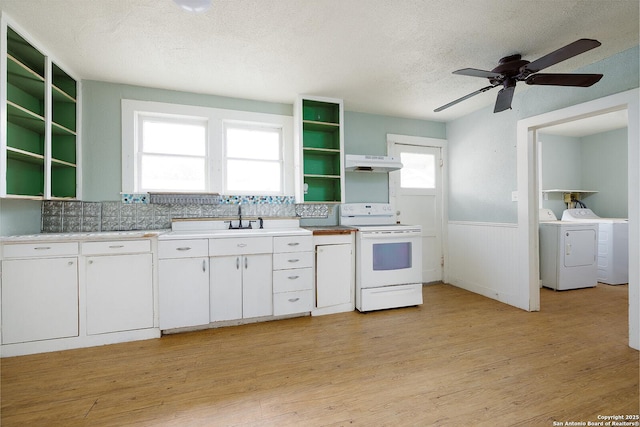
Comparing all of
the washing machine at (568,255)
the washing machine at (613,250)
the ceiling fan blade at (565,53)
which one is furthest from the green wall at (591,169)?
the ceiling fan blade at (565,53)

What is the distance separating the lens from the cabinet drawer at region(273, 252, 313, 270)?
9.32 ft

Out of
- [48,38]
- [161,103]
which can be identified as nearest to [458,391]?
[161,103]

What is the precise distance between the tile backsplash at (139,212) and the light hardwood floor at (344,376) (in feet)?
4.03

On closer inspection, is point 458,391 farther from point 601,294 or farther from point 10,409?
point 601,294

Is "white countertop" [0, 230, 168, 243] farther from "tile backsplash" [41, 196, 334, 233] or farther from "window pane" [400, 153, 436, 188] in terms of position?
"window pane" [400, 153, 436, 188]

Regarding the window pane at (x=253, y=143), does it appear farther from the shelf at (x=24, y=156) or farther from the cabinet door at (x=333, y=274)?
the shelf at (x=24, y=156)

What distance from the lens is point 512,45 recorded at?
2299 millimetres

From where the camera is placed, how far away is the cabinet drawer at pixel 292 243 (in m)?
2.85

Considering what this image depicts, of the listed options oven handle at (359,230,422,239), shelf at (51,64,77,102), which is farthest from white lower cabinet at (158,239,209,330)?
shelf at (51,64,77,102)

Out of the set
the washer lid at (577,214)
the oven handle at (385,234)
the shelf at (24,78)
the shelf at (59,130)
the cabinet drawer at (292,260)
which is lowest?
the cabinet drawer at (292,260)

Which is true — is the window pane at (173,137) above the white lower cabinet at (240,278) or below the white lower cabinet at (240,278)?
above

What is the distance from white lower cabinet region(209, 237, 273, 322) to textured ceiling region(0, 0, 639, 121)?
5.63 feet

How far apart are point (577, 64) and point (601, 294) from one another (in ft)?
9.89

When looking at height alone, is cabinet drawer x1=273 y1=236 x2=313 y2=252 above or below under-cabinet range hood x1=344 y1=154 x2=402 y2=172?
below
